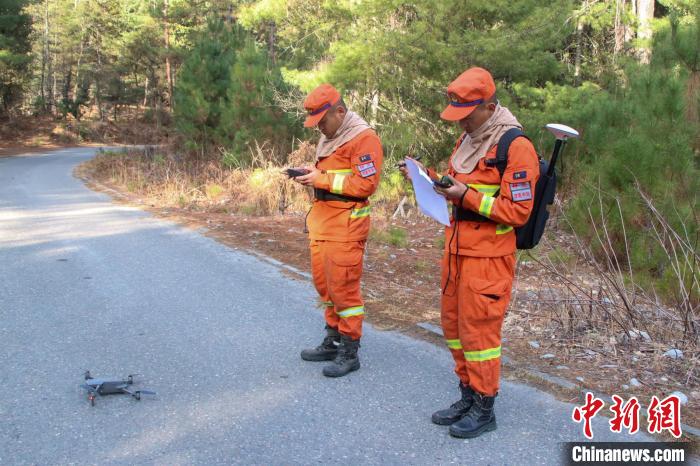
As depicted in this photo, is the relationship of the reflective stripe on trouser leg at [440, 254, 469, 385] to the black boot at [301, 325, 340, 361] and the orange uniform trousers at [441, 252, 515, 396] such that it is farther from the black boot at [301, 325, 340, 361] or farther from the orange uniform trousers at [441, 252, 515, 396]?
the black boot at [301, 325, 340, 361]

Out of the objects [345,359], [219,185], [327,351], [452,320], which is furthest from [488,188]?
[219,185]

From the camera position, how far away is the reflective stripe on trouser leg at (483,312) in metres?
3.34

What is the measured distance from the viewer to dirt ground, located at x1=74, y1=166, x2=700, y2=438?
4196mm

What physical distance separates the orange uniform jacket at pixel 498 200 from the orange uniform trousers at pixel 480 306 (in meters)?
0.08

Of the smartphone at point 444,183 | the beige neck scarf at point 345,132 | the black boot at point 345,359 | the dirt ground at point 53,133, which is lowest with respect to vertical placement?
the dirt ground at point 53,133

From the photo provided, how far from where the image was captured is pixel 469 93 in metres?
3.27

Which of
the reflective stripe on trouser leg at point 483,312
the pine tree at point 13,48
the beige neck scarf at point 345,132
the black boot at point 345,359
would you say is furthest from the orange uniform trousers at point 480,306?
the pine tree at point 13,48

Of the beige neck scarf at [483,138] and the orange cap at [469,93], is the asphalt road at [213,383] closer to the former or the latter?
the beige neck scarf at [483,138]

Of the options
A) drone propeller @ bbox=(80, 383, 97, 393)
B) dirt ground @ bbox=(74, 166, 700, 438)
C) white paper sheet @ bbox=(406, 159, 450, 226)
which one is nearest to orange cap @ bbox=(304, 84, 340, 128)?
white paper sheet @ bbox=(406, 159, 450, 226)

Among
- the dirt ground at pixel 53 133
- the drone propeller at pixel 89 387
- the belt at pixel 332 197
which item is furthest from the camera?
the dirt ground at pixel 53 133

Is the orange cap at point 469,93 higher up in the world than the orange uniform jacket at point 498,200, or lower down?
higher up

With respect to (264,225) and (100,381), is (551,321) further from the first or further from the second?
(264,225)

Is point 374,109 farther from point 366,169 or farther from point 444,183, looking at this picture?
point 444,183

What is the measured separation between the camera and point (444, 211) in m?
3.44
